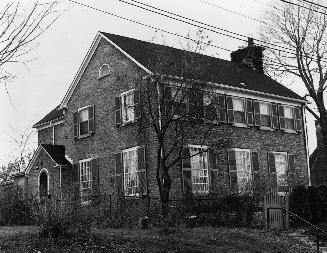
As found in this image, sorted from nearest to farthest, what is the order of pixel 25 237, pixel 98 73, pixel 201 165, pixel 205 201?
pixel 25 237
pixel 205 201
pixel 201 165
pixel 98 73

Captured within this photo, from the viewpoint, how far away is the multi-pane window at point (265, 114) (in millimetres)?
Answer: 30484

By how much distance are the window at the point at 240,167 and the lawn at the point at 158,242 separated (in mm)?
8429

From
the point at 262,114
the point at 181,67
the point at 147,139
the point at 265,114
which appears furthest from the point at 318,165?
the point at 181,67

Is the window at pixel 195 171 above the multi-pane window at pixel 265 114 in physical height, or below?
below

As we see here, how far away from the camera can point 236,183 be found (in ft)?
89.6

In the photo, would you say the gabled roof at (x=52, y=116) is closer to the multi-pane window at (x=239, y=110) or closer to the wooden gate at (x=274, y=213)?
Result: the multi-pane window at (x=239, y=110)

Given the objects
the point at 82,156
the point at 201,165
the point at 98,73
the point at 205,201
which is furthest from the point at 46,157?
the point at 205,201

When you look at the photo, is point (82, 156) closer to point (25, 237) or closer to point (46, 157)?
point (46, 157)

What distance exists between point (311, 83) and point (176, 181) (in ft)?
47.3

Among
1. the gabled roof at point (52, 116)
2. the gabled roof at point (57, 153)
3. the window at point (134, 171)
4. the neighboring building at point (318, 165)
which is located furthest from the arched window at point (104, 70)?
the neighboring building at point (318, 165)

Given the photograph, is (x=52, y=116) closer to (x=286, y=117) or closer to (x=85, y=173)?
(x=85, y=173)

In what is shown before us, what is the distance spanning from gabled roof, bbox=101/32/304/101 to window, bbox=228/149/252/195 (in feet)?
11.8

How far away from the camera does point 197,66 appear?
23375 millimetres

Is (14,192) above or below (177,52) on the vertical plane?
below
